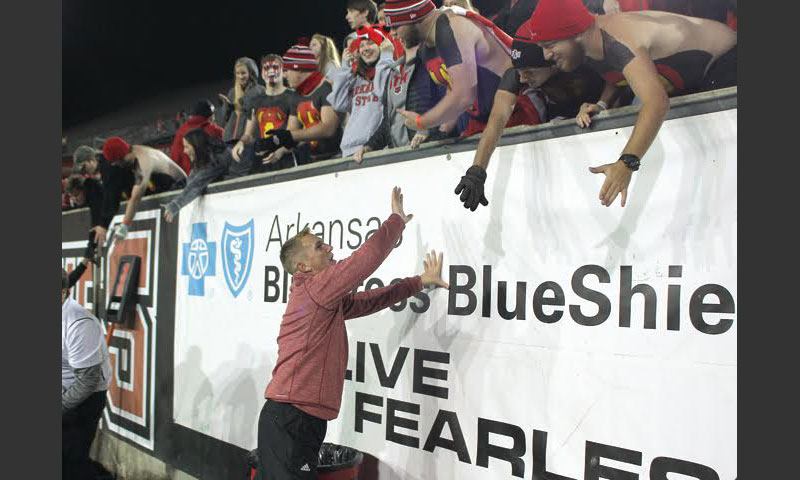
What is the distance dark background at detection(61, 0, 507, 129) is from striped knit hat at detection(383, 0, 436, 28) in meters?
0.24

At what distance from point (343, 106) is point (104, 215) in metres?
2.77

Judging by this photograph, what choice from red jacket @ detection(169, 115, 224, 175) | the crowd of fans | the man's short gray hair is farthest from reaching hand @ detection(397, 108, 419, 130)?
the man's short gray hair

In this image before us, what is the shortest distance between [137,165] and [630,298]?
4.11 meters

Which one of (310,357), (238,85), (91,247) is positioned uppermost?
(238,85)

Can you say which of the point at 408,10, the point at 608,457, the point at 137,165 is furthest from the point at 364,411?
the point at 137,165

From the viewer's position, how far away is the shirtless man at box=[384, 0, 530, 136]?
2508 millimetres

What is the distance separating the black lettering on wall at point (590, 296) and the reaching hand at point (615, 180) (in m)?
0.24

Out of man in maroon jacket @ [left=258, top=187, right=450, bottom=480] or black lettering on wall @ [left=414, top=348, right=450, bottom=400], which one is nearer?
man in maroon jacket @ [left=258, top=187, right=450, bottom=480]

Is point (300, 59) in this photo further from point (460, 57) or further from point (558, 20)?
point (558, 20)

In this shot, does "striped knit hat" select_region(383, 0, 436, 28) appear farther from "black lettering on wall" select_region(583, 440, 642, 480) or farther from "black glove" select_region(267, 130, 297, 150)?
"black lettering on wall" select_region(583, 440, 642, 480)

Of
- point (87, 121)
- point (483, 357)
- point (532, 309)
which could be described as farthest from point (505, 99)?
point (87, 121)

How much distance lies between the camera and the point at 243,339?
12.2 ft

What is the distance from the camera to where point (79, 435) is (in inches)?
153

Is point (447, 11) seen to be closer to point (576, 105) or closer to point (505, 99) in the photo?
point (505, 99)
